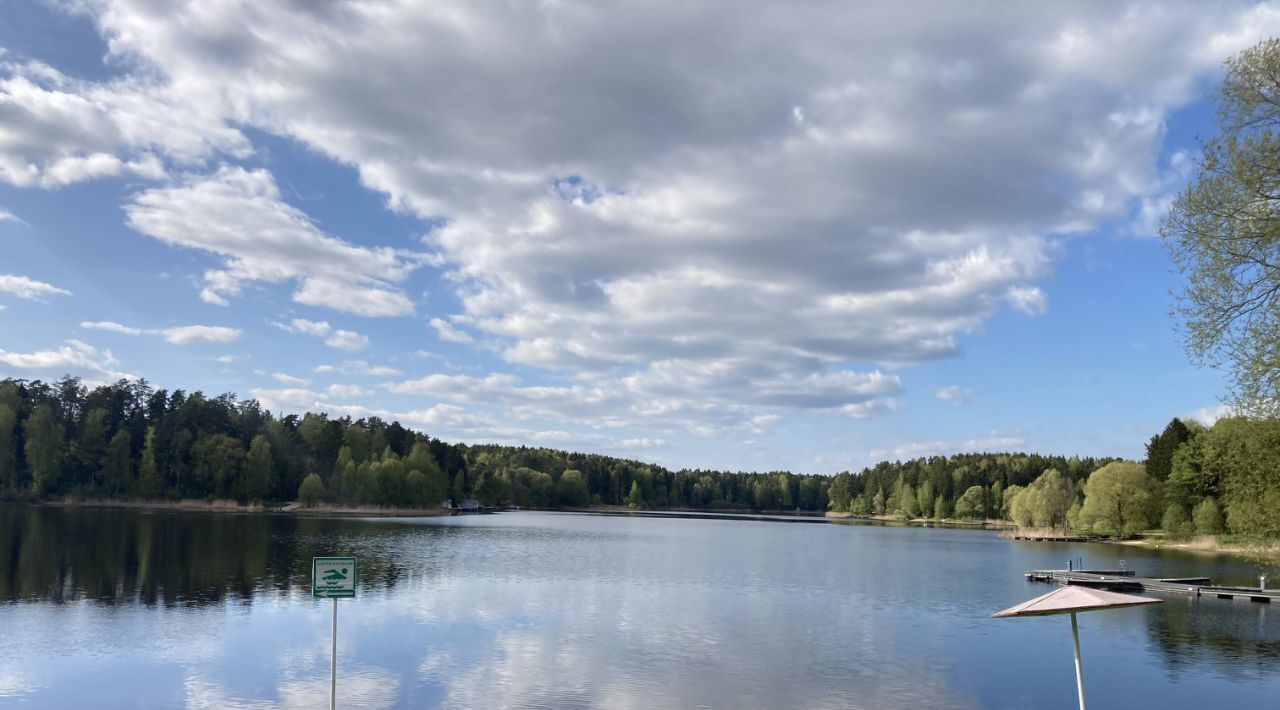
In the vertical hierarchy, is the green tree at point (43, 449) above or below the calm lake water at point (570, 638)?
above

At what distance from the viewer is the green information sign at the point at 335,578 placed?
1802 cm

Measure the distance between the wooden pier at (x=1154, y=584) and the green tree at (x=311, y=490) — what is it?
132785 mm

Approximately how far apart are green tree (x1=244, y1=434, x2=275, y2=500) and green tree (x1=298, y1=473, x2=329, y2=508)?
6.92 m

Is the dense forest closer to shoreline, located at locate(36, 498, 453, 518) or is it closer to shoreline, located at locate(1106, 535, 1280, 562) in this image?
shoreline, located at locate(36, 498, 453, 518)

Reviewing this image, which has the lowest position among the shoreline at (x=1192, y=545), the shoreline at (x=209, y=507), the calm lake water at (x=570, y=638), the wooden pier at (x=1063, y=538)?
the wooden pier at (x=1063, y=538)

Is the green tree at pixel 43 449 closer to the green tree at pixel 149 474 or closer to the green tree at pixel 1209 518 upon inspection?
the green tree at pixel 149 474

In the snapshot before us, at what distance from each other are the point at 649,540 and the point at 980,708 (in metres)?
83.9

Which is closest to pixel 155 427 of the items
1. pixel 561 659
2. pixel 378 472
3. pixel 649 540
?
pixel 378 472

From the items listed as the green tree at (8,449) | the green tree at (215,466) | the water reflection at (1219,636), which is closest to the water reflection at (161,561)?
the water reflection at (1219,636)

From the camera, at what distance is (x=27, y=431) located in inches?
5984

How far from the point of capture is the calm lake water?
1059 inches

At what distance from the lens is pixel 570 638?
3591cm

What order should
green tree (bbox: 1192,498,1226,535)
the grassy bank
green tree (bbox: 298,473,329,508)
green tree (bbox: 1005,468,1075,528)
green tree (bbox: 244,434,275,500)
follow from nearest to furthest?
green tree (bbox: 1192,498,1226,535)
green tree (bbox: 1005,468,1075,528)
the grassy bank
green tree (bbox: 244,434,275,500)
green tree (bbox: 298,473,329,508)

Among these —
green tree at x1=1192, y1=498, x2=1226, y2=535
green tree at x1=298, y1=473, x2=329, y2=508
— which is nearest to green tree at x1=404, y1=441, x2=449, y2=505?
green tree at x1=298, y1=473, x2=329, y2=508
